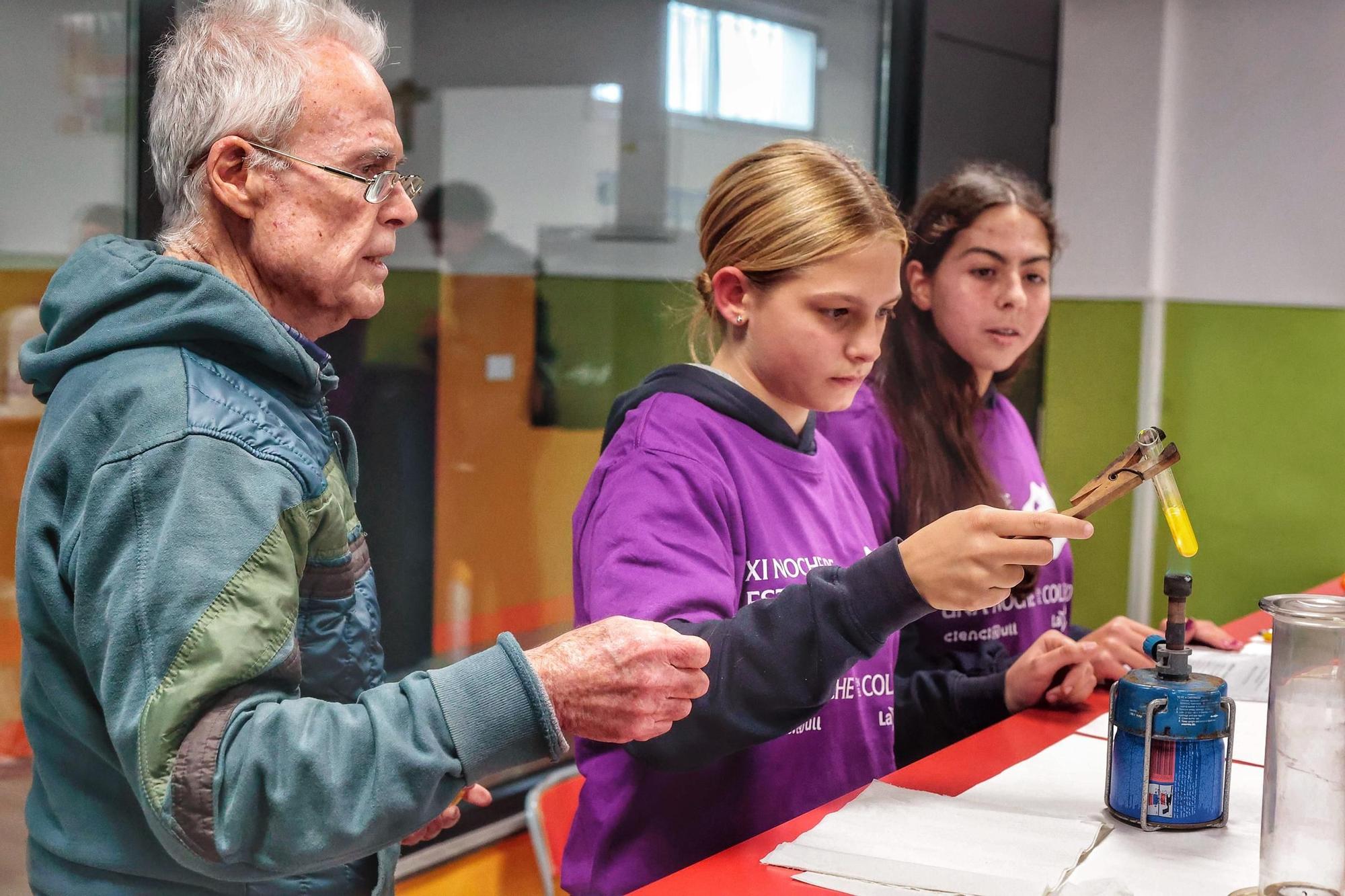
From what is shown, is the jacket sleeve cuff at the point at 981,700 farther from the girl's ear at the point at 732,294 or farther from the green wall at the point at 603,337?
the green wall at the point at 603,337

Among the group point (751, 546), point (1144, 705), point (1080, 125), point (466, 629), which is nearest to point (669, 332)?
point (466, 629)

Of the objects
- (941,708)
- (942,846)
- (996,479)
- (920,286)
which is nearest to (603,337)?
(920,286)

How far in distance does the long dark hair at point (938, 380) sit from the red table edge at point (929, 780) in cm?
37

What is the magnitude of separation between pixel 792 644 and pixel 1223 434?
3166 millimetres

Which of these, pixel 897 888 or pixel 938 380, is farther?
pixel 938 380

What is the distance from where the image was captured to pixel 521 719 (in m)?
0.96

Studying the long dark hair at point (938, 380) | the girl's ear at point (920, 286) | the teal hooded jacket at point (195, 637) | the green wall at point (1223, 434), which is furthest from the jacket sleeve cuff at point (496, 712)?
the green wall at point (1223, 434)

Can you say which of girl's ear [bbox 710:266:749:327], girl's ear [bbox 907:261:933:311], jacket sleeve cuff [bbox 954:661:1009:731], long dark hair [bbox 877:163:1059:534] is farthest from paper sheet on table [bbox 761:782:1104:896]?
girl's ear [bbox 907:261:933:311]

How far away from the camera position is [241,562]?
3.01 ft

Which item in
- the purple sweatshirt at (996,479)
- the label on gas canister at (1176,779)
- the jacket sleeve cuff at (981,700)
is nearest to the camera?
the label on gas canister at (1176,779)

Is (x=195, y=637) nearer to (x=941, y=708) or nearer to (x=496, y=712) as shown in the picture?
(x=496, y=712)

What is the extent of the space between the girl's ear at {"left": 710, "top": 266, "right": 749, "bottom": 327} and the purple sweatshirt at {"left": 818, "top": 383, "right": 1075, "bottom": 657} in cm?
41

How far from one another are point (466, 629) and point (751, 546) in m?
1.56

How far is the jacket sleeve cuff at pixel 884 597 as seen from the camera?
1213 millimetres
